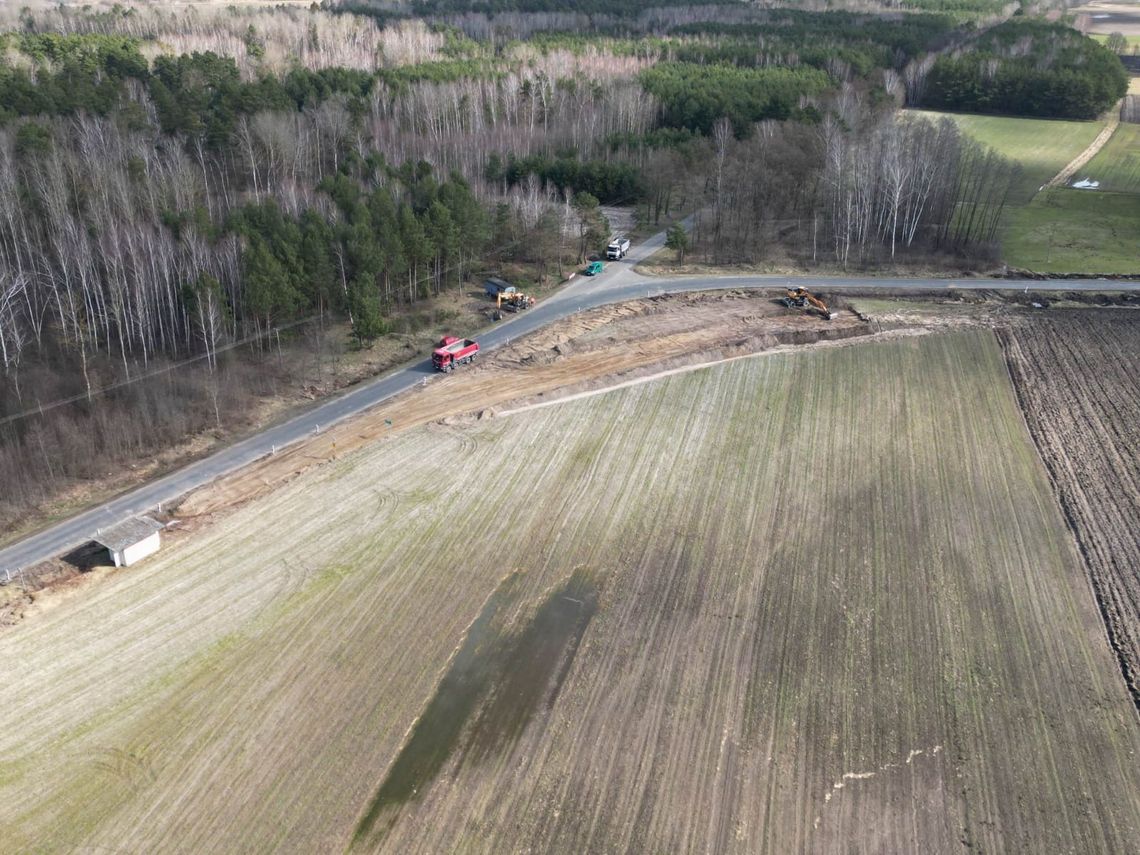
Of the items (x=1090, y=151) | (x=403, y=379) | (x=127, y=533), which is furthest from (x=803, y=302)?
(x=1090, y=151)

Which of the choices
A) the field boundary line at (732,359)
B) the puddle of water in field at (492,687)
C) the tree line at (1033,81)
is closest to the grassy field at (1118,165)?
the tree line at (1033,81)

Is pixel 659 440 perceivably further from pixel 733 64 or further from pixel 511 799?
pixel 733 64

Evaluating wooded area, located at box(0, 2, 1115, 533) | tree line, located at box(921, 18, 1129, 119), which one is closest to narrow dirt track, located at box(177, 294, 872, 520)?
wooded area, located at box(0, 2, 1115, 533)

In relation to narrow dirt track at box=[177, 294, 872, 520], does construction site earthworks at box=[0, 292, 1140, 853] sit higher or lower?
lower

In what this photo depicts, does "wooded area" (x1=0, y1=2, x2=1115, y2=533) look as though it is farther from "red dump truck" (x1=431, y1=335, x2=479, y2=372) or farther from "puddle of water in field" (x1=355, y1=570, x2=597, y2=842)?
"puddle of water in field" (x1=355, y1=570, x2=597, y2=842)

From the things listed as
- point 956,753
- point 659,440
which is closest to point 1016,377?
point 659,440

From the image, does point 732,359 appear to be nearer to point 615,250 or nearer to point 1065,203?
point 615,250

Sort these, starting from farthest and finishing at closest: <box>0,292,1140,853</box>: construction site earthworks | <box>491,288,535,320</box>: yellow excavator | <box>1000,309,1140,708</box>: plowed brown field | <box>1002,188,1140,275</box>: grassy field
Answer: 1. <box>1002,188,1140,275</box>: grassy field
2. <box>491,288,535,320</box>: yellow excavator
3. <box>1000,309,1140,708</box>: plowed brown field
4. <box>0,292,1140,853</box>: construction site earthworks
